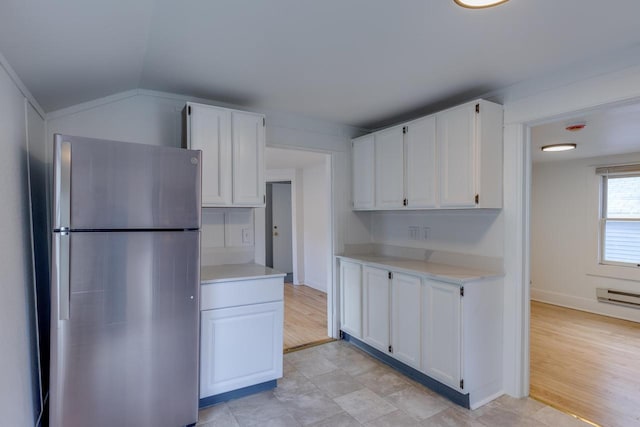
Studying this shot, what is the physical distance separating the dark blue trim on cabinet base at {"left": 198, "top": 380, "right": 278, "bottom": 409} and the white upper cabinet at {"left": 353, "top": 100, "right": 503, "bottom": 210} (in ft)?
5.83

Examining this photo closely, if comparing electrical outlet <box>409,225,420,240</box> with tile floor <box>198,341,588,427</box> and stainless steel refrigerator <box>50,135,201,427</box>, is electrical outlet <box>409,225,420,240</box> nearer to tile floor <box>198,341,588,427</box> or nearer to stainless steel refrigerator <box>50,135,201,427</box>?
tile floor <box>198,341,588,427</box>

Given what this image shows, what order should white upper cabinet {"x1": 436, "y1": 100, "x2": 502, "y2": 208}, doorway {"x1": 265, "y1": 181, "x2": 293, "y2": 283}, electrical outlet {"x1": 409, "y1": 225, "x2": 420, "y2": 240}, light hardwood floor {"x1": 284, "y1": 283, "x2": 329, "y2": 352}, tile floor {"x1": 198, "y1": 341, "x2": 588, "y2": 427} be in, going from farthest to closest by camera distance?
doorway {"x1": 265, "y1": 181, "x2": 293, "y2": 283}
light hardwood floor {"x1": 284, "y1": 283, "x2": 329, "y2": 352}
electrical outlet {"x1": 409, "y1": 225, "x2": 420, "y2": 240}
white upper cabinet {"x1": 436, "y1": 100, "x2": 502, "y2": 208}
tile floor {"x1": 198, "y1": 341, "x2": 588, "y2": 427}

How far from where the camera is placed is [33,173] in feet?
6.64

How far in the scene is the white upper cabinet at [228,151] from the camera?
2475 mm

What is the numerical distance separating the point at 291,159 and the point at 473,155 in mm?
3196

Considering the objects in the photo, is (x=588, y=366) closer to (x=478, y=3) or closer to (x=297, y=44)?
(x=478, y=3)

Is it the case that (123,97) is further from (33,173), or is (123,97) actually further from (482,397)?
(482,397)

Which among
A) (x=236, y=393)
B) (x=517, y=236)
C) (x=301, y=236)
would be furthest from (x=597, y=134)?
(x=301, y=236)

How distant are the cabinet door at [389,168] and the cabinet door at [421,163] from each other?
0.08m

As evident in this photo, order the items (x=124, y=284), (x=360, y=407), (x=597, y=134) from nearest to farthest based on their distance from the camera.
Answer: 1. (x=124, y=284)
2. (x=360, y=407)
3. (x=597, y=134)

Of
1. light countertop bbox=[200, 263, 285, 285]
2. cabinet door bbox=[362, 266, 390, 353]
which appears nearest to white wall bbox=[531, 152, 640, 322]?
cabinet door bbox=[362, 266, 390, 353]

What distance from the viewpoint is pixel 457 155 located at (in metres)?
2.52

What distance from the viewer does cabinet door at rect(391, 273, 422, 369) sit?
8.66 ft

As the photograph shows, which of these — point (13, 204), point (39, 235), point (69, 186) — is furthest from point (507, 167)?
point (39, 235)
